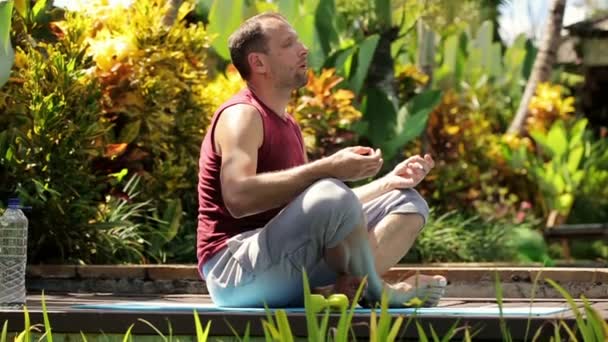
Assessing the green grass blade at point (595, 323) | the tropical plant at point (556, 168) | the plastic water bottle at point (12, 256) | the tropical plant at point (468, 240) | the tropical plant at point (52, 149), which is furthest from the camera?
the tropical plant at point (556, 168)

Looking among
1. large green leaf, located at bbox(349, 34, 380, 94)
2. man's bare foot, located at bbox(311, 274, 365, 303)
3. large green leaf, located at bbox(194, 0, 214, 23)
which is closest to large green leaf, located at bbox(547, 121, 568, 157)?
large green leaf, located at bbox(349, 34, 380, 94)

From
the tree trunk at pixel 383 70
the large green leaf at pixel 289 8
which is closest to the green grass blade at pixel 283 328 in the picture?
the large green leaf at pixel 289 8

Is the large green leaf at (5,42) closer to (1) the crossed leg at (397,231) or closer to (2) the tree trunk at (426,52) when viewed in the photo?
(1) the crossed leg at (397,231)

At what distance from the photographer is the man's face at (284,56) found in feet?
16.9

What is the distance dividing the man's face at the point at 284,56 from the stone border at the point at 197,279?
1.75 m

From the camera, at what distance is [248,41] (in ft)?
17.0

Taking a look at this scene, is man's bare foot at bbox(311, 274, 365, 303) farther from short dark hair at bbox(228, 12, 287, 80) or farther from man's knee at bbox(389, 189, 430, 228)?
short dark hair at bbox(228, 12, 287, 80)

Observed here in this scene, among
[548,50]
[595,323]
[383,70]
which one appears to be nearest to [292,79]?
[595,323]

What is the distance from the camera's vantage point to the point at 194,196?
9.16 meters

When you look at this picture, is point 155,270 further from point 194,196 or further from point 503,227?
point 503,227

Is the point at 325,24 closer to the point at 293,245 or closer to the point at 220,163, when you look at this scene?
the point at 220,163

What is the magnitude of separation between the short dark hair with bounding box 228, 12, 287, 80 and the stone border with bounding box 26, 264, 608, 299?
5.93 ft

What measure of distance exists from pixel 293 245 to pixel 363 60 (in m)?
6.45

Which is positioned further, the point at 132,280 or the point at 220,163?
the point at 132,280
